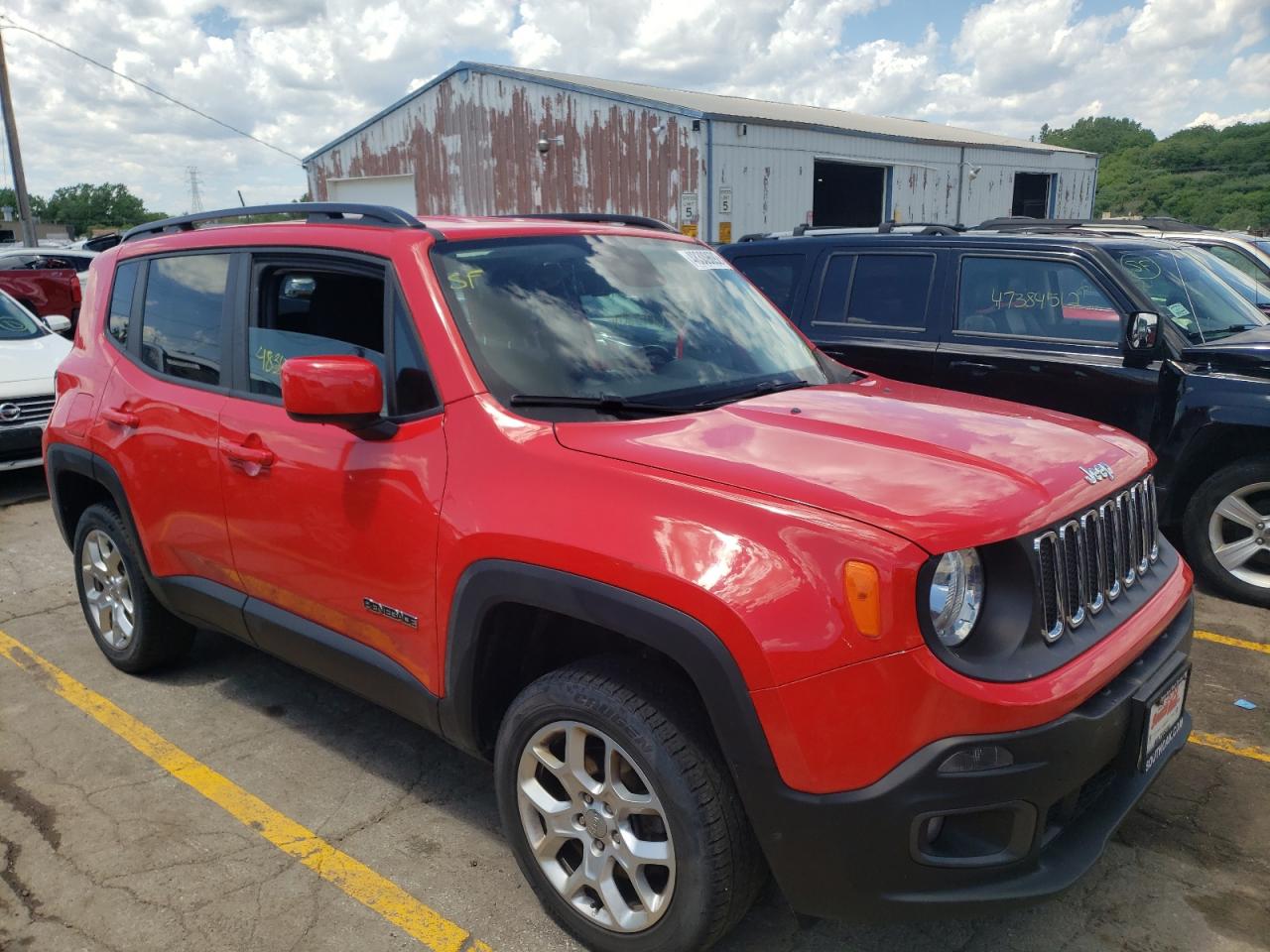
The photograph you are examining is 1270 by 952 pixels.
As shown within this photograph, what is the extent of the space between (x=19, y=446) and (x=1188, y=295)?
832cm

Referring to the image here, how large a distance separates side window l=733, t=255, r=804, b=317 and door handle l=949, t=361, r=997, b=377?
46.3 inches

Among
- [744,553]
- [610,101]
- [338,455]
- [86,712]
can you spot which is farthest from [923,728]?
[610,101]

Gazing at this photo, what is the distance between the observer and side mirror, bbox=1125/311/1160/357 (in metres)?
4.99

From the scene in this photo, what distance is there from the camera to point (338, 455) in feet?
9.68

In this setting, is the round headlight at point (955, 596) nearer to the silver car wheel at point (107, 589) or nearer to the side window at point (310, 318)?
the side window at point (310, 318)

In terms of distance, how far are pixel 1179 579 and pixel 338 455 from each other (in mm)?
2469

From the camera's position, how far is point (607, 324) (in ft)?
9.80

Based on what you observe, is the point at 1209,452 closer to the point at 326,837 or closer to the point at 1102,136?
the point at 326,837

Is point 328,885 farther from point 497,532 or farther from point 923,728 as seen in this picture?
point 923,728

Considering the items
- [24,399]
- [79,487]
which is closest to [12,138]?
[24,399]

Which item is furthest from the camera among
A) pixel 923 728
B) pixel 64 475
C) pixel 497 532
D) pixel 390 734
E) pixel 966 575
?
pixel 64 475

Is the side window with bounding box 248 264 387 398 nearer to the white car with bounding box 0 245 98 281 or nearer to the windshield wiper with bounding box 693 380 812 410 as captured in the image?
the windshield wiper with bounding box 693 380 812 410

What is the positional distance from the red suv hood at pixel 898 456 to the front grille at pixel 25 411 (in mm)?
6889

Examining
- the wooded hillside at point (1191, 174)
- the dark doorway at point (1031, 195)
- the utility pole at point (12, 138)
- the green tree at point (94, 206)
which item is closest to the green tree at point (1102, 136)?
the wooded hillside at point (1191, 174)
